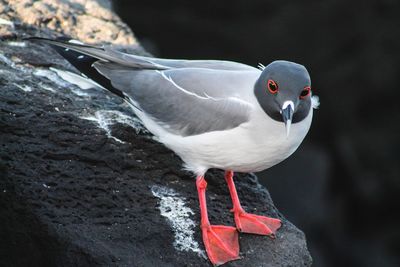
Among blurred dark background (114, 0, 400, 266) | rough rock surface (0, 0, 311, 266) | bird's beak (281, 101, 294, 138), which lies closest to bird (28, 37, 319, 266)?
bird's beak (281, 101, 294, 138)

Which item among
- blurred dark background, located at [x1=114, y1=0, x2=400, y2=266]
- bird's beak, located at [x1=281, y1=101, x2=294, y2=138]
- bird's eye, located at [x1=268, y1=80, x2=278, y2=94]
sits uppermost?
bird's eye, located at [x1=268, y1=80, x2=278, y2=94]

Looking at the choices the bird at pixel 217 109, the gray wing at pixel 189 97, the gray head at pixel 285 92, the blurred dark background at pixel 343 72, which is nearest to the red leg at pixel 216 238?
the bird at pixel 217 109

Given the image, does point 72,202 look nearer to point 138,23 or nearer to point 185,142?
point 185,142

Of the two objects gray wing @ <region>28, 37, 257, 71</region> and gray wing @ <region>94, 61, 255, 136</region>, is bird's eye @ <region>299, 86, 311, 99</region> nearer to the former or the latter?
gray wing @ <region>94, 61, 255, 136</region>

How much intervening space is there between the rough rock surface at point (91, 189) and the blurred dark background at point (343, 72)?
16.4 feet

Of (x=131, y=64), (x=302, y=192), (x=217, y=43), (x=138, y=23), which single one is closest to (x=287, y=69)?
(x=131, y=64)

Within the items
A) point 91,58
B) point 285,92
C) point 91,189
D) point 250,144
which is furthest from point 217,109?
point 91,58

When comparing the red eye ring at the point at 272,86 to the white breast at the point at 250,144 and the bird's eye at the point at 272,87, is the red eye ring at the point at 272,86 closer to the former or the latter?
the bird's eye at the point at 272,87

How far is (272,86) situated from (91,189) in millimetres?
1598

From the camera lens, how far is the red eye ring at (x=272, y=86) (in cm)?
585

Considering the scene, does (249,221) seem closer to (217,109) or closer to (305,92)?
(217,109)

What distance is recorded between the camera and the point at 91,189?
20.0 feet

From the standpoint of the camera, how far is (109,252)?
18.6 feet

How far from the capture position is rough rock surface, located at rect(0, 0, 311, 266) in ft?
18.7
